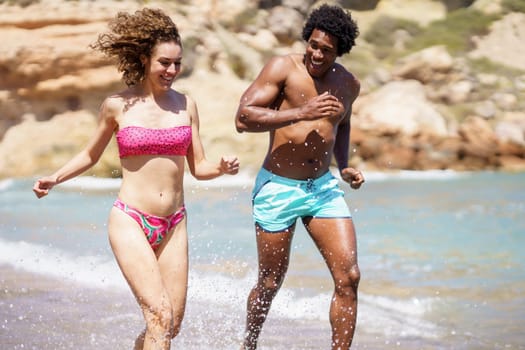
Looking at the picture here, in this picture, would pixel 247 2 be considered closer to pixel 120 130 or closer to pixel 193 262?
pixel 193 262

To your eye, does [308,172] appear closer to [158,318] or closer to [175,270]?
[175,270]

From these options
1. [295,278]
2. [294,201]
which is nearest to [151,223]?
[294,201]

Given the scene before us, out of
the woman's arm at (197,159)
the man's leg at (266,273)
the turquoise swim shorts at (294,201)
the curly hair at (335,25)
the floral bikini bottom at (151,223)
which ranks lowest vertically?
the man's leg at (266,273)

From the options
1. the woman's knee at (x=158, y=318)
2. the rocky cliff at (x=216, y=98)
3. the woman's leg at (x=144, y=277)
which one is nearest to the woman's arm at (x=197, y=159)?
the woman's leg at (x=144, y=277)

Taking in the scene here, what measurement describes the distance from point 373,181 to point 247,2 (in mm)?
9410

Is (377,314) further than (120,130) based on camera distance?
Yes

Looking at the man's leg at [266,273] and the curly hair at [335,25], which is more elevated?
the curly hair at [335,25]

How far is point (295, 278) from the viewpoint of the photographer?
902 cm

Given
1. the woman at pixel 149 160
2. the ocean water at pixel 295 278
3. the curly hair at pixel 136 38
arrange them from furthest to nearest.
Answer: the ocean water at pixel 295 278 → the curly hair at pixel 136 38 → the woman at pixel 149 160

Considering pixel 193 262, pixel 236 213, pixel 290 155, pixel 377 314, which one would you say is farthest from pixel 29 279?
pixel 236 213

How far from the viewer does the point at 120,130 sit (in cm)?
459

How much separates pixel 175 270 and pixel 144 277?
200 mm

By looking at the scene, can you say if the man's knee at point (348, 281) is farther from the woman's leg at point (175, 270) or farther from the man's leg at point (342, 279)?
the woman's leg at point (175, 270)

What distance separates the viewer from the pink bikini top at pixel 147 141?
456 cm
